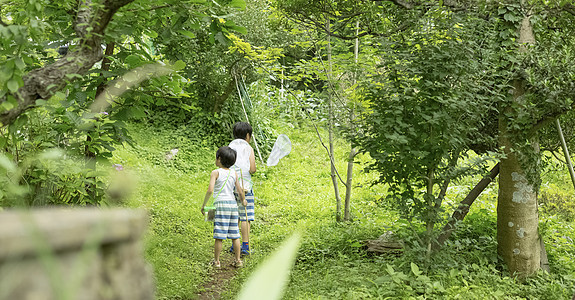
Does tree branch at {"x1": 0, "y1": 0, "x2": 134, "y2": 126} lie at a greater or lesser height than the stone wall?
greater

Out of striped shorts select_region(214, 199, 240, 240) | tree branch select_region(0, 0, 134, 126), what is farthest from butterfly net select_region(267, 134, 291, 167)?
tree branch select_region(0, 0, 134, 126)

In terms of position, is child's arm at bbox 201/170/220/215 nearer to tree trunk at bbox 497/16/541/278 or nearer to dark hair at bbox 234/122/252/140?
→ dark hair at bbox 234/122/252/140

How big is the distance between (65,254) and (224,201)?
16.6 feet

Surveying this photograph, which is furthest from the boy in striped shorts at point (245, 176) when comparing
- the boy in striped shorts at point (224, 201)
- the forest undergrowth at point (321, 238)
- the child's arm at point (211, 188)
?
the child's arm at point (211, 188)

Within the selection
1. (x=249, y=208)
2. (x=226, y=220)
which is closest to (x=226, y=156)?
(x=226, y=220)

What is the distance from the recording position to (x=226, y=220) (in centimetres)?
527

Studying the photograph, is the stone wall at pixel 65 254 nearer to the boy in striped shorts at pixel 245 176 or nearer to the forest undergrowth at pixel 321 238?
the forest undergrowth at pixel 321 238

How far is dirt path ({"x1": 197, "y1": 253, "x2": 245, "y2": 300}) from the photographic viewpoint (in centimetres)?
446

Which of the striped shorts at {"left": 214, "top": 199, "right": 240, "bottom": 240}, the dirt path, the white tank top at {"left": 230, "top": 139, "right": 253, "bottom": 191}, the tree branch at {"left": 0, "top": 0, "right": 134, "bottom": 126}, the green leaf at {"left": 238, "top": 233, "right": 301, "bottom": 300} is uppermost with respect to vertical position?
the tree branch at {"left": 0, "top": 0, "right": 134, "bottom": 126}

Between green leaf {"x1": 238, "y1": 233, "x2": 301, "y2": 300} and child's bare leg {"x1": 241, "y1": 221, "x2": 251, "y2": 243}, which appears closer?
green leaf {"x1": 238, "y1": 233, "x2": 301, "y2": 300}

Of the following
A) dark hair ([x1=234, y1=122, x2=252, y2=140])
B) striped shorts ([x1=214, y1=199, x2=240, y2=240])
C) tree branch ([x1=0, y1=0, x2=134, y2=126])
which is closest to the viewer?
tree branch ([x1=0, y1=0, x2=134, y2=126])

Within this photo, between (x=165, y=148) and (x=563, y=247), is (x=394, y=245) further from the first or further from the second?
(x=165, y=148)

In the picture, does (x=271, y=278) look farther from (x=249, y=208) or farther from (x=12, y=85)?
(x=249, y=208)

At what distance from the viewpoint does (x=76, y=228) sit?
0.94ft
